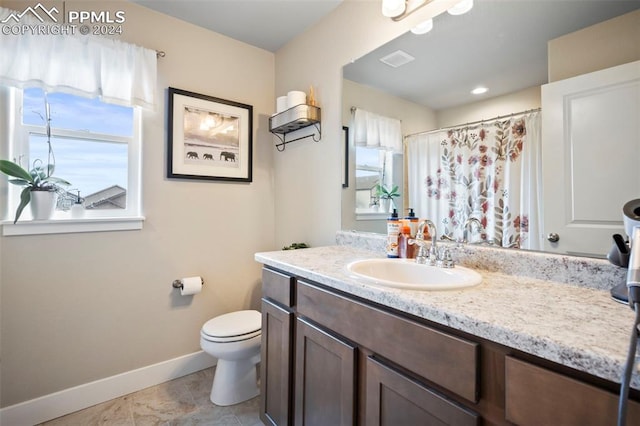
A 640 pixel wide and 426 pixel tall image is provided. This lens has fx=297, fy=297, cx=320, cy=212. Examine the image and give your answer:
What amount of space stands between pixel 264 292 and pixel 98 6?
1.96 metres

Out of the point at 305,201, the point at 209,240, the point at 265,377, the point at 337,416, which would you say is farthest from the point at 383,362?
the point at 209,240

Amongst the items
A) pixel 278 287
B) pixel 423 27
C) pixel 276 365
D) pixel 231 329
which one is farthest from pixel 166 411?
pixel 423 27

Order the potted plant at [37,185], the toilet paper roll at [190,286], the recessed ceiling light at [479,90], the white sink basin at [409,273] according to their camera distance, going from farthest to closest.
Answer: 1. the toilet paper roll at [190,286]
2. the potted plant at [37,185]
3. the recessed ceiling light at [479,90]
4. the white sink basin at [409,273]

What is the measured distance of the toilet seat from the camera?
1694 mm

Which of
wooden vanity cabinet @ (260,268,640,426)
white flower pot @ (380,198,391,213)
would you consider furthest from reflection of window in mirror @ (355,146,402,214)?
wooden vanity cabinet @ (260,268,640,426)

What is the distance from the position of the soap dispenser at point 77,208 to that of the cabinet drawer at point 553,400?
2.17 meters

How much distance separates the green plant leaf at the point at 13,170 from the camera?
4.77 ft

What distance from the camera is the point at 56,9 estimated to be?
1.68 metres

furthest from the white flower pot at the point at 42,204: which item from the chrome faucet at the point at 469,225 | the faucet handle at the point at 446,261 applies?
the chrome faucet at the point at 469,225

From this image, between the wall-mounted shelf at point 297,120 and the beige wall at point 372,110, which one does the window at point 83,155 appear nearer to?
the wall-mounted shelf at point 297,120

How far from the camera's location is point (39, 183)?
5.23ft

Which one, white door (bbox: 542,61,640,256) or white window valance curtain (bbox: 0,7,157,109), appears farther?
white window valance curtain (bbox: 0,7,157,109)

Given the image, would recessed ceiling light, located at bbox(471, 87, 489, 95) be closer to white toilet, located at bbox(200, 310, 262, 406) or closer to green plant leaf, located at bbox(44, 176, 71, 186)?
white toilet, located at bbox(200, 310, 262, 406)

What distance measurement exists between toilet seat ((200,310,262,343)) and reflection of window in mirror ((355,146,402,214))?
0.95m
